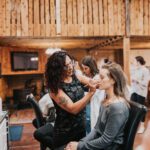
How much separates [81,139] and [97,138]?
8.1 inches

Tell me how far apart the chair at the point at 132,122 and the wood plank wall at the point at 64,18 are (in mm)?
4073

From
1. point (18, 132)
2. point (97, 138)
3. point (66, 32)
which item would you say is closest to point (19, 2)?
point (66, 32)

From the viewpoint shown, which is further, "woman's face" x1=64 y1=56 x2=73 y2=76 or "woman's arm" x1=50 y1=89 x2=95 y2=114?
"woman's face" x1=64 y1=56 x2=73 y2=76

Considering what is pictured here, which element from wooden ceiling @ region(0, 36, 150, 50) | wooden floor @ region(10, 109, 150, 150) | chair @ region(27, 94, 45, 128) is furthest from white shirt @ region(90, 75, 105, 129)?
wooden ceiling @ region(0, 36, 150, 50)

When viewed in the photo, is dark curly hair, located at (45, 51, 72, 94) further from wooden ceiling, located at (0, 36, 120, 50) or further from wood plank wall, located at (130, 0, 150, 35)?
wood plank wall, located at (130, 0, 150, 35)

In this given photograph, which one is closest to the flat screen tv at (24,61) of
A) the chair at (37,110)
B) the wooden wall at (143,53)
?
the wooden wall at (143,53)

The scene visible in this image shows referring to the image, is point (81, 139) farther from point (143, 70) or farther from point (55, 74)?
point (143, 70)

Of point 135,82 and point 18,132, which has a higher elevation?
point 135,82

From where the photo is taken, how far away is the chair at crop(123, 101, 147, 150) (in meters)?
1.91

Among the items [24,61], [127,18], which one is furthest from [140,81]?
[24,61]

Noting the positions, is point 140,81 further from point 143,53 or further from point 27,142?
point 143,53

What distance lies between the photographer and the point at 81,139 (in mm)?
2318

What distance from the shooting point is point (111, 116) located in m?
1.95

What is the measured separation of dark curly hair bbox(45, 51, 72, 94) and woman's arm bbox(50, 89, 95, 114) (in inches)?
3.4
